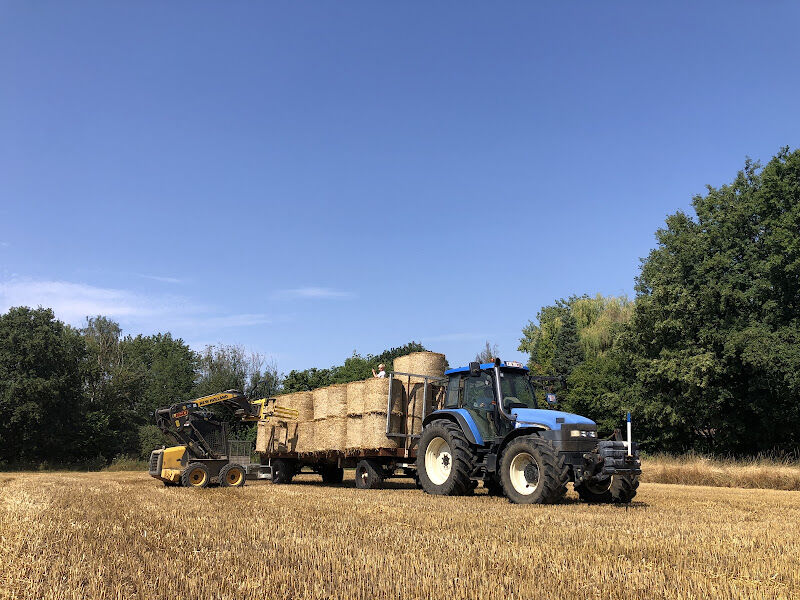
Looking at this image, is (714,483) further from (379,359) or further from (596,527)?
(379,359)

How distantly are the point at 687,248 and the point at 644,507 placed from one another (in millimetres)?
24969

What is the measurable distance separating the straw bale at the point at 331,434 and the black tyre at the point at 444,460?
3261 mm

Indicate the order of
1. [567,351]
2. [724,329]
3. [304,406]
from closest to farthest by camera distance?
[304,406] < [724,329] < [567,351]

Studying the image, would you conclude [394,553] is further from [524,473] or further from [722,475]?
[722,475]

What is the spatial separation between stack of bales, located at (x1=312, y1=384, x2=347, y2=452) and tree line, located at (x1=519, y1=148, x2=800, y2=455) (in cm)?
1953

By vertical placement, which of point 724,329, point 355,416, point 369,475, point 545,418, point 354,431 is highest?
point 724,329

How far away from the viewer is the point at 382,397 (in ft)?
47.8

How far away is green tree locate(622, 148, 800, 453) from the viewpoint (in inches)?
1125

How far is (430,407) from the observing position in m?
14.8

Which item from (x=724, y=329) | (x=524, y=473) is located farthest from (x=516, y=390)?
(x=724, y=329)

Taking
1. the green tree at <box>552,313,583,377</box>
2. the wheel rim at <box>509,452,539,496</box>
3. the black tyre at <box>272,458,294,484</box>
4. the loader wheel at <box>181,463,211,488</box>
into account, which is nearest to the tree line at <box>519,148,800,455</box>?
the green tree at <box>552,313,583,377</box>

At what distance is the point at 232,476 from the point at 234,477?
7 cm

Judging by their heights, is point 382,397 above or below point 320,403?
above

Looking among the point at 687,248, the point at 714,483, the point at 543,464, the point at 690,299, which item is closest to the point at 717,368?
the point at 690,299
